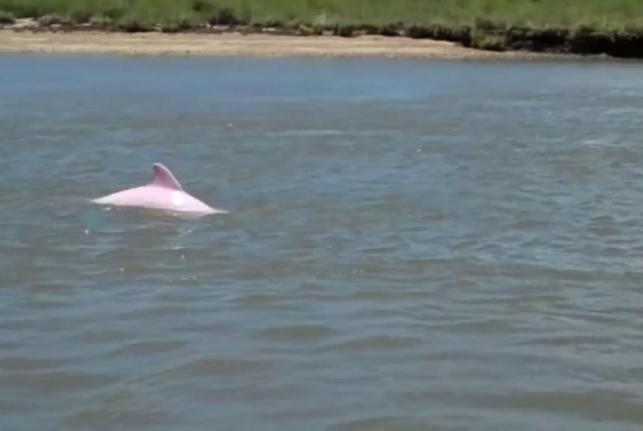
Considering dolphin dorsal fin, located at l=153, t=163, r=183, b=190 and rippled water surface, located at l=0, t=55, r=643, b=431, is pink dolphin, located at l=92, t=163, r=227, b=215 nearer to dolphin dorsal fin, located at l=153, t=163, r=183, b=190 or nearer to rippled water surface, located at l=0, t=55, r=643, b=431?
dolphin dorsal fin, located at l=153, t=163, r=183, b=190

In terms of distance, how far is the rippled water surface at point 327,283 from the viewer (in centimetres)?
679

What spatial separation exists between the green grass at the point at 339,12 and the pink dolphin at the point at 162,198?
32608 millimetres

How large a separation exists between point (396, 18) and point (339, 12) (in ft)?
6.62

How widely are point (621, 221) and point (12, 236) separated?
4.44 metres

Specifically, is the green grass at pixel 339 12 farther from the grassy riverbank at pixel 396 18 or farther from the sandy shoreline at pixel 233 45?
the sandy shoreline at pixel 233 45

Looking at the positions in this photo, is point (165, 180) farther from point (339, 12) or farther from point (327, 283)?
point (339, 12)

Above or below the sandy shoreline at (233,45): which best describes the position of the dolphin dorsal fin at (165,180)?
above

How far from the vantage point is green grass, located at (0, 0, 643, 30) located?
147 feet

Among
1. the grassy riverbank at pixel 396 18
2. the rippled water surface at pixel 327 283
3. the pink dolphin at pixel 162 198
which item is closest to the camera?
the rippled water surface at pixel 327 283

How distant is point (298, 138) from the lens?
18.8 meters

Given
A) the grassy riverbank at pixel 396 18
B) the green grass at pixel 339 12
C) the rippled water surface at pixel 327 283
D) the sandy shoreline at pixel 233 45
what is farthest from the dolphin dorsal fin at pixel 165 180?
the green grass at pixel 339 12

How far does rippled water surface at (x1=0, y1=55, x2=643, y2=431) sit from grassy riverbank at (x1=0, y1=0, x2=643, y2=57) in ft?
80.7

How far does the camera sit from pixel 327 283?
9.09 metres

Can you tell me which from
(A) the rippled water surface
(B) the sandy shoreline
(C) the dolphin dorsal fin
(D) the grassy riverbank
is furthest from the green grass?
(C) the dolphin dorsal fin
